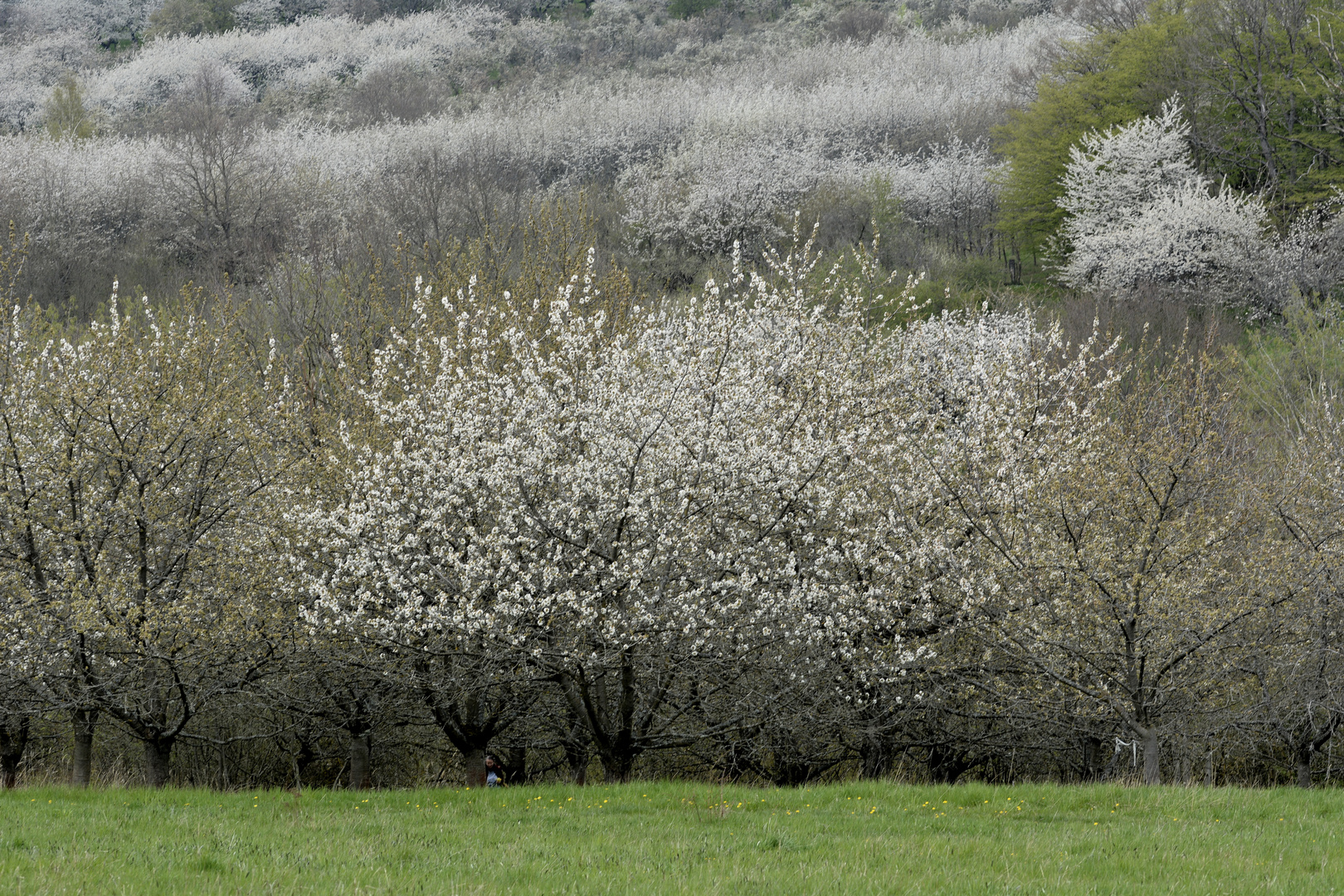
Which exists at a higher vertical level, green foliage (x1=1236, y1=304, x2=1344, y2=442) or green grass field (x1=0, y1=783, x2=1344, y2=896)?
green foliage (x1=1236, y1=304, x2=1344, y2=442)

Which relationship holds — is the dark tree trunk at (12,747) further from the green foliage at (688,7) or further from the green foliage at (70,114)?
the green foliage at (688,7)

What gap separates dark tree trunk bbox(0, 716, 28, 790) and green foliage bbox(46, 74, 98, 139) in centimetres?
5208

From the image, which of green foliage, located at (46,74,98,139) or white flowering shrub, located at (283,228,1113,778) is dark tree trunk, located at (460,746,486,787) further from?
green foliage, located at (46,74,98,139)

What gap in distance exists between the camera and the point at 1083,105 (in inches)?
1606

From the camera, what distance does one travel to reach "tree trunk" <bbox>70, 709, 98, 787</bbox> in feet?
40.9

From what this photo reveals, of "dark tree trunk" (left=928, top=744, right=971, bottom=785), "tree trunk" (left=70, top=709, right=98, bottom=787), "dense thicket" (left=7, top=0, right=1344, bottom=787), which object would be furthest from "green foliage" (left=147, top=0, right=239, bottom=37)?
"dark tree trunk" (left=928, top=744, right=971, bottom=785)

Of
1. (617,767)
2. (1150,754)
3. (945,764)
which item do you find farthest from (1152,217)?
(617,767)

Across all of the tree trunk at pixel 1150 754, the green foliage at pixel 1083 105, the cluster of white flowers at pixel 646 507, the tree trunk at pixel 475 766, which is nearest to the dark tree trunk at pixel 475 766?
the tree trunk at pixel 475 766

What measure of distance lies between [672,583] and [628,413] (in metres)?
1.91

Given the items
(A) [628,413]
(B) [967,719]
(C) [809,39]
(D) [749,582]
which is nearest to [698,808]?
(D) [749,582]

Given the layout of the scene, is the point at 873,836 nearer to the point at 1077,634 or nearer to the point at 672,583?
the point at 672,583

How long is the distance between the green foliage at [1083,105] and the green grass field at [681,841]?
33975 mm

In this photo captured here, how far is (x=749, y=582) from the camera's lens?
35.6 feet

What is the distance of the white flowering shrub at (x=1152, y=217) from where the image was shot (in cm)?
3353
